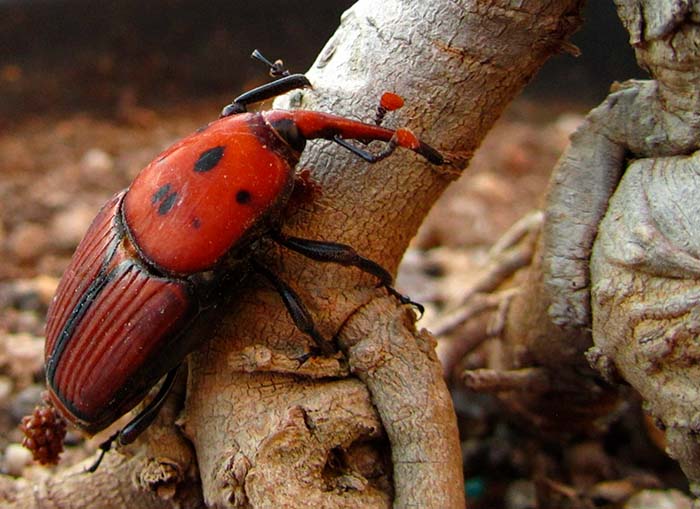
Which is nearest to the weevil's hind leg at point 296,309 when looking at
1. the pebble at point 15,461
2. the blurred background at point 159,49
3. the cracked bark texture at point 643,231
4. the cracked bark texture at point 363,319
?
the cracked bark texture at point 363,319

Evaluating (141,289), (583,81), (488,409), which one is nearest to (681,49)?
(141,289)

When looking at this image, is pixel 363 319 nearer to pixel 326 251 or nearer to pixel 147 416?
pixel 326 251

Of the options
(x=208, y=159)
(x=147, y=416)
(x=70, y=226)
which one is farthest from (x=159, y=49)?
(x=147, y=416)

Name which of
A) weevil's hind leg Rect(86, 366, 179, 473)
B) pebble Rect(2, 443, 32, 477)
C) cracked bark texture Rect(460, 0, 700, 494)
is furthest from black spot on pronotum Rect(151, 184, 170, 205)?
pebble Rect(2, 443, 32, 477)

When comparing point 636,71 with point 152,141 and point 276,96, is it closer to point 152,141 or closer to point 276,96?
point 152,141

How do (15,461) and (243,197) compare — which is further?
(15,461)
